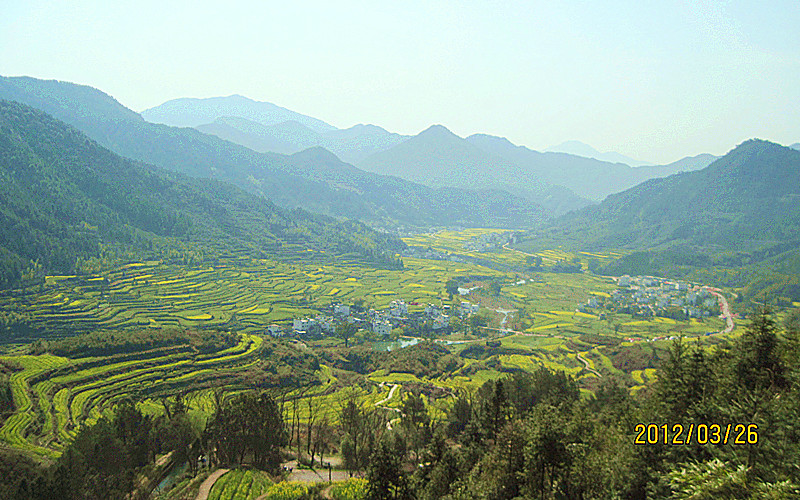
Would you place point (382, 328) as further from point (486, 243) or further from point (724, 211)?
point (724, 211)

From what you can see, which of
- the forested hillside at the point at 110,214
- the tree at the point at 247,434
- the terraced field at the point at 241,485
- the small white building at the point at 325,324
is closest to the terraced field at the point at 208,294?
the small white building at the point at 325,324

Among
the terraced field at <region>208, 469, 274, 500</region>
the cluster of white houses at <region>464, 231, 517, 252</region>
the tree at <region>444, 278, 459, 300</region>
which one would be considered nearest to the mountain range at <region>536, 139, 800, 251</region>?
the cluster of white houses at <region>464, 231, 517, 252</region>

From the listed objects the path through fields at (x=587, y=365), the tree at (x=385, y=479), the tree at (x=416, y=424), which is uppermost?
the tree at (x=385, y=479)

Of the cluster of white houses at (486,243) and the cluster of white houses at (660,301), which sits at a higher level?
the cluster of white houses at (486,243)

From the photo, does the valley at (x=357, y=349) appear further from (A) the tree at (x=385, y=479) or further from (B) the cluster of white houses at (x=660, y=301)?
(B) the cluster of white houses at (x=660, y=301)

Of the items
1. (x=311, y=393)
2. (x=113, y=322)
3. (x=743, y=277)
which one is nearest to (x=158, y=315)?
(x=113, y=322)

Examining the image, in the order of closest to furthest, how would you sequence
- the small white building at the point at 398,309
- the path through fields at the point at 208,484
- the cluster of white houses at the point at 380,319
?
1. the path through fields at the point at 208,484
2. the cluster of white houses at the point at 380,319
3. the small white building at the point at 398,309

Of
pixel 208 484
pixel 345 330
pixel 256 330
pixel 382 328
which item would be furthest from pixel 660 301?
pixel 208 484
